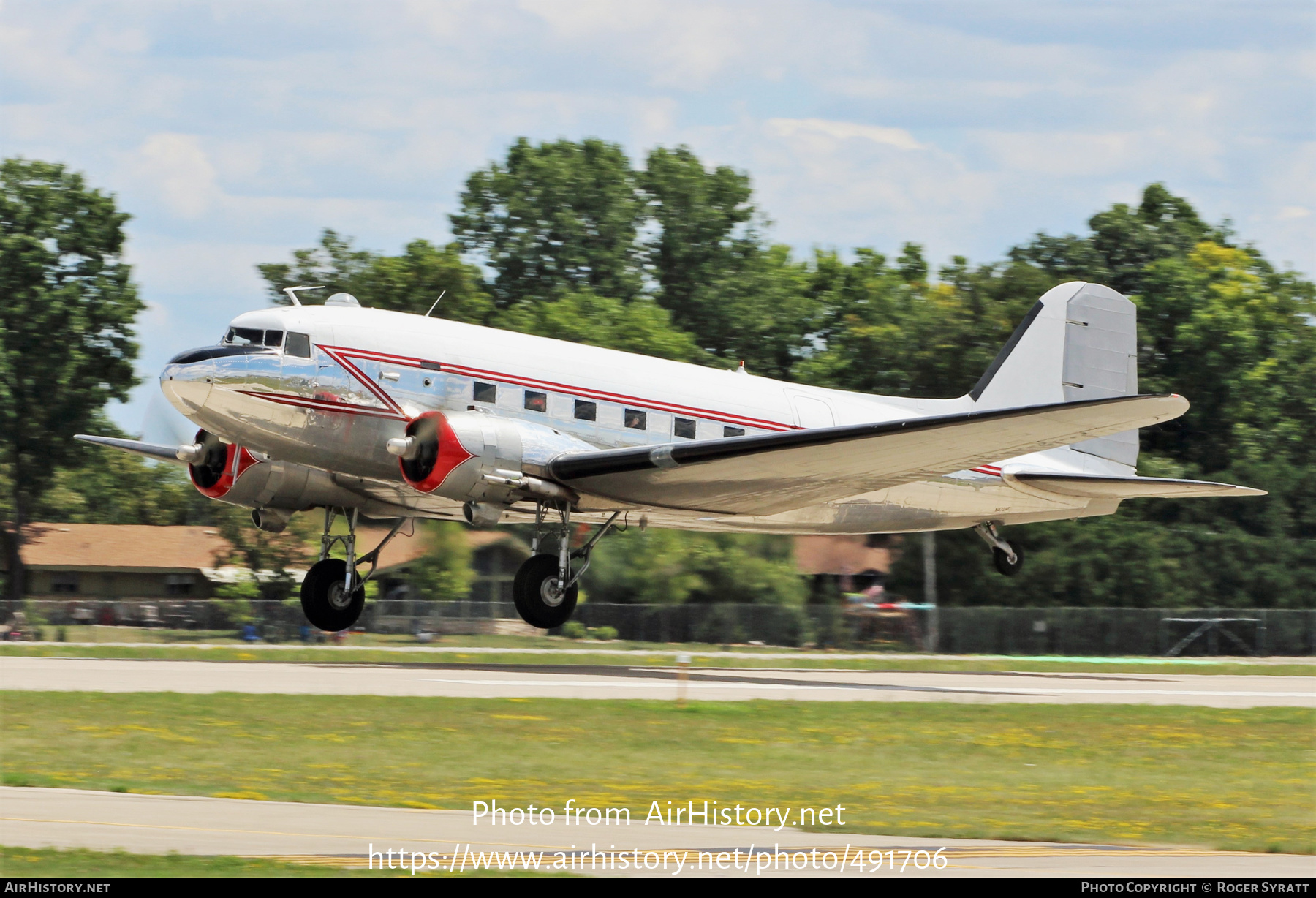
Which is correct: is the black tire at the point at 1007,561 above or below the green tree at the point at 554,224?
below

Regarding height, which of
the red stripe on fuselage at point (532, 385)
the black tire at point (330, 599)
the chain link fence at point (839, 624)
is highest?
the red stripe on fuselage at point (532, 385)

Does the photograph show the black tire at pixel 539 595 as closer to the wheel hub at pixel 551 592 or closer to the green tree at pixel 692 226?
the wheel hub at pixel 551 592

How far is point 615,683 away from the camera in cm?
2597

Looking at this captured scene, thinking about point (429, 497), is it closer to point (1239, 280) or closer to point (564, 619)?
point (564, 619)

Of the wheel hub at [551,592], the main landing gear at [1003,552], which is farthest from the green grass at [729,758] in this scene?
the main landing gear at [1003,552]

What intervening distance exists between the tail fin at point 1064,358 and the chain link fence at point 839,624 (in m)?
14.7

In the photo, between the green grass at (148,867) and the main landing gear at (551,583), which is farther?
the main landing gear at (551,583)

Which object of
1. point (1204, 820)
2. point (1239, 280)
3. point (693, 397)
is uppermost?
point (1239, 280)

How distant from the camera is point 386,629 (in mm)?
39719

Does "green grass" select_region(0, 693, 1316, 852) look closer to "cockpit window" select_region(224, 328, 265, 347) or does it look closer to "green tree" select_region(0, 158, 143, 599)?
"cockpit window" select_region(224, 328, 265, 347)

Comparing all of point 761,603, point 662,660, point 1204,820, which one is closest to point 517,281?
point 761,603

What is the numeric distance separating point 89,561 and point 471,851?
5237 centimetres

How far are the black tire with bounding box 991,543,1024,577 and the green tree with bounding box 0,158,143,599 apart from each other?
3927cm

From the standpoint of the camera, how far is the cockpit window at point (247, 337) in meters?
21.5
